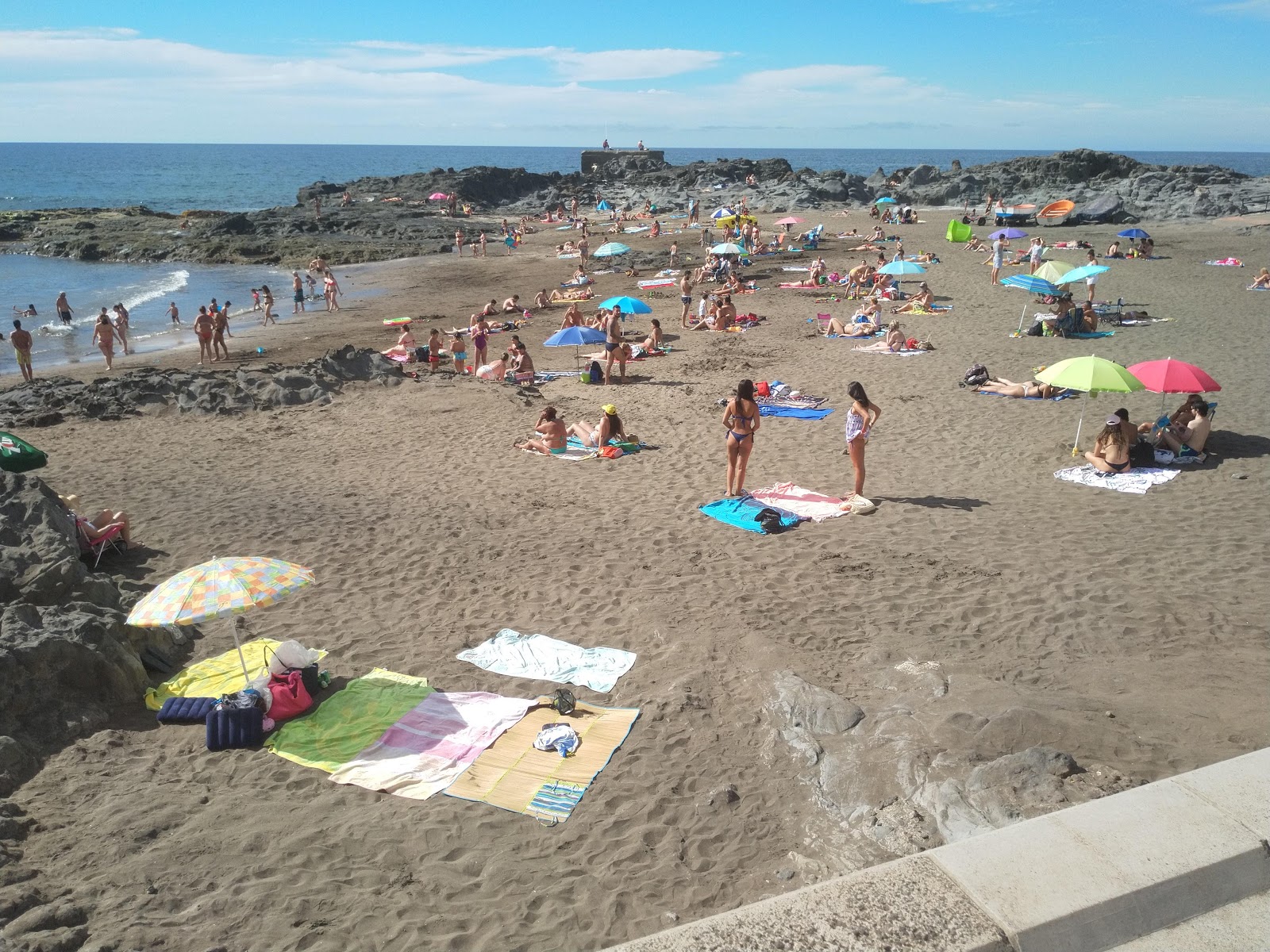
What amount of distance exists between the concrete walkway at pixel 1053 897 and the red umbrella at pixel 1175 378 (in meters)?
8.18

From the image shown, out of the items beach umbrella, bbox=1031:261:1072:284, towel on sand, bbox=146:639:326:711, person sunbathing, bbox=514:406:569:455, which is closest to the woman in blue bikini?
person sunbathing, bbox=514:406:569:455

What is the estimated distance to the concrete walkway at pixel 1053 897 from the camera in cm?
244

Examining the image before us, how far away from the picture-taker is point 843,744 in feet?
17.4

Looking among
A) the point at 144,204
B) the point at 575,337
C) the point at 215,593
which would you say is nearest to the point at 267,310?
the point at 575,337

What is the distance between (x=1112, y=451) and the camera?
999cm

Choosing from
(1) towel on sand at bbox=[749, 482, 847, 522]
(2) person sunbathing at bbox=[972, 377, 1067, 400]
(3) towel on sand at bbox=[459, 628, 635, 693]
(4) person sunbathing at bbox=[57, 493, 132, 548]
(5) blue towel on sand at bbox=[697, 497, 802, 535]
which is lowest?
(3) towel on sand at bbox=[459, 628, 635, 693]

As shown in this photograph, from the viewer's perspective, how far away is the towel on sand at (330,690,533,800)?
205 inches

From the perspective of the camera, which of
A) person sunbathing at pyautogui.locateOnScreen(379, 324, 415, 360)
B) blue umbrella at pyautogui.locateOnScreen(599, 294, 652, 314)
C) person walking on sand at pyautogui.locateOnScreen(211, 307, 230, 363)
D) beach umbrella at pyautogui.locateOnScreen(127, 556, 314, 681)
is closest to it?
beach umbrella at pyautogui.locateOnScreen(127, 556, 314, 681)

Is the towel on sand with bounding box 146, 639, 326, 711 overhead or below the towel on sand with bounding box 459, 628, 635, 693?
below

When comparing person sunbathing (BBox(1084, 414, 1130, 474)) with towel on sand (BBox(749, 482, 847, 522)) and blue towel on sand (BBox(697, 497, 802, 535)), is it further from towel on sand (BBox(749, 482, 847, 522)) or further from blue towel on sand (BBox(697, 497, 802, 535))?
blue towel on sand (BBox(697, 497, 802, 535))

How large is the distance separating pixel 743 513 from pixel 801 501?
0.80m

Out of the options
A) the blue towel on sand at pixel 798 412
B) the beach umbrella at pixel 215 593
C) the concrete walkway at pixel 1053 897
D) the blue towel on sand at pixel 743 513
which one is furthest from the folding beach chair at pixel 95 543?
the blue towel on sand at pixel 798 412

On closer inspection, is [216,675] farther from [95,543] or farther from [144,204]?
[144,204]

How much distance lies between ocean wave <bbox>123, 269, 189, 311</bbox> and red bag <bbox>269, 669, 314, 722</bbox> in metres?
27.4
